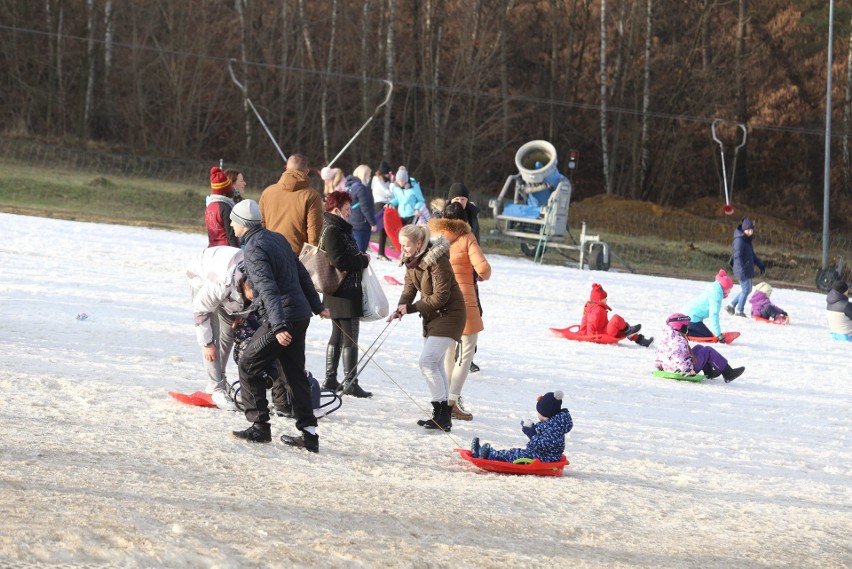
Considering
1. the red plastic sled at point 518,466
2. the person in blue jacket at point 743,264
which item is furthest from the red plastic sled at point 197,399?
the person in blue jacket at point 743,264

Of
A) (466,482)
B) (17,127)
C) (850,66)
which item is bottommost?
(466,482)

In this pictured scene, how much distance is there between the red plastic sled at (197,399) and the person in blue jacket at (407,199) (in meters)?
10.4

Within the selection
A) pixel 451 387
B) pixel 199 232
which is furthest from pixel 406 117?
pixel 451 387

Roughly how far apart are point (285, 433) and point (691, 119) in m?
35.8

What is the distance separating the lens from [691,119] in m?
41.9

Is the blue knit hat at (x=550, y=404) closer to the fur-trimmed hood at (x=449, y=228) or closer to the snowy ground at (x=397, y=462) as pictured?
the snowy ground at (x=397, y=462)

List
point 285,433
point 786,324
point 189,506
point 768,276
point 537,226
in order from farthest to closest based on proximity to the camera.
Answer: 1. point 768,276
2. point 537,226
3. point 786,324
4. point 285,433
5. point 189,506

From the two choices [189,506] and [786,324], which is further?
[786,324]

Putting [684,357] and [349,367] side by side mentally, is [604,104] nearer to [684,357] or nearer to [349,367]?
[684,357]

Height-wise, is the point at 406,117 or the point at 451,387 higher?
the point at 406,117

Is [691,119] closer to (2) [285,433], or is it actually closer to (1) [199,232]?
(1) [199,232]

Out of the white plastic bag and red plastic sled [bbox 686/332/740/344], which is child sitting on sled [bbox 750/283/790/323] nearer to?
red plastic sled [bbox 686/332/740/344]

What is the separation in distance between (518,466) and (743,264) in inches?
434

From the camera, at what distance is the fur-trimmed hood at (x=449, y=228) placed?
31.6ft
